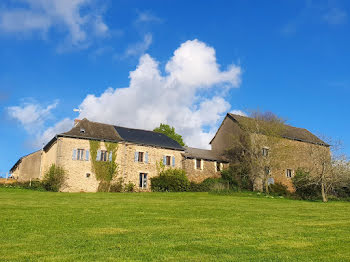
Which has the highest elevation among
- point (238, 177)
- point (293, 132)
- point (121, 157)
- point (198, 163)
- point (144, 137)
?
point (293, 132)

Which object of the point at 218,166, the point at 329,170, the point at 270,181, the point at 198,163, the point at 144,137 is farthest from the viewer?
the point at 218,166

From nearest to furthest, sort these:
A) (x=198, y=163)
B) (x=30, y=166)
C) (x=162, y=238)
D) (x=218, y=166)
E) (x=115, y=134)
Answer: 1. (x=162, y=238)
2. (x=115, y=134)
3. (x=198, y=163)
4. (x=218, y=166)
5. (x=30, y=166)

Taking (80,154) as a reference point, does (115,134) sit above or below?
above

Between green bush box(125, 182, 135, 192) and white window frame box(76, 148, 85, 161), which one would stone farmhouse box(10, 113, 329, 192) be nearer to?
white window frame box(76, 148, 85, 161)

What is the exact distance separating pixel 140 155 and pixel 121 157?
2.10 metres

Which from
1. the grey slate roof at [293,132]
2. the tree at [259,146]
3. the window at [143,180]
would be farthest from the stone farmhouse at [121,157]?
the grey slate roof at [293,132]

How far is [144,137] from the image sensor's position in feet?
117

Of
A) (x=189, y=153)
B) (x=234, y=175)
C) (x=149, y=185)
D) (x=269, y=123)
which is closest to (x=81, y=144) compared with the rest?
(x=149, y=185)

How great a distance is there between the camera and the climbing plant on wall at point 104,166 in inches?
1225

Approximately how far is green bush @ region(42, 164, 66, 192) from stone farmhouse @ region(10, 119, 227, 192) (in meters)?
0.54

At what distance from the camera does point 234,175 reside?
36.4 m

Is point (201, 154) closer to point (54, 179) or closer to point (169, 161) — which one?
point (169, 161)

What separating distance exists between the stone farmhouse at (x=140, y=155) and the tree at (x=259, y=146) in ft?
1.54

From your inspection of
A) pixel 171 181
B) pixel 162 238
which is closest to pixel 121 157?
pixel 171 181
